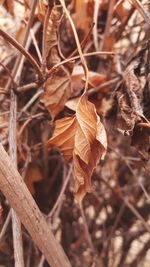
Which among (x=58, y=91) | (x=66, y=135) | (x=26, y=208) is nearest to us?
(x=26, y=208)

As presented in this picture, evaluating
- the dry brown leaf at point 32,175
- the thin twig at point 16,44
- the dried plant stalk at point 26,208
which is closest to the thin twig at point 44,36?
the thin twig at point 16,44

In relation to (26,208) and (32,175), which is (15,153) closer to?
(26,208)

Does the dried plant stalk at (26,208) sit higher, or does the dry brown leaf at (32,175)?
the dried plant stalk at (26,208)

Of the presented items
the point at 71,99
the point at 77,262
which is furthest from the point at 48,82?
the point at 77,262

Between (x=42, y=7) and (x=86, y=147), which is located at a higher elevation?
(x=42, y=7)

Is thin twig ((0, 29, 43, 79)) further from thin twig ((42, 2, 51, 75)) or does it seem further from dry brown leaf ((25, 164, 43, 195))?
dry brown leaf ((25, 164, 43, 195))

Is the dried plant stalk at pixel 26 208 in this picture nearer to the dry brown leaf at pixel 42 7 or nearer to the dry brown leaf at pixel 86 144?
the dry brown leaf at pixel 86 144

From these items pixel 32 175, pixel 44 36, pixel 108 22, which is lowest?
pixel 32 175

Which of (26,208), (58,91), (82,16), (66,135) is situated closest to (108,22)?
(82,16)

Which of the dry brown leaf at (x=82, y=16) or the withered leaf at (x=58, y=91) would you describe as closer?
the withered leaf at (x=58, y=91)

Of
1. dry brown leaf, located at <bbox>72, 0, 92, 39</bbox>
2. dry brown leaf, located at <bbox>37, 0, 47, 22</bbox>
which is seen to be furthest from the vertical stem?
dry brown leaf, located at <bbox>72, 0, 92, 39</bbox>

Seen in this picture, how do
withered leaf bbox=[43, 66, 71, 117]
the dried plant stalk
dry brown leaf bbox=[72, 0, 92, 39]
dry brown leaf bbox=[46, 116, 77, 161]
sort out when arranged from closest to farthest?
the dried plant stalk < dry brown leaf bbox=[46, 116, 77, 161] < withered leaf bbox=[43, 66, 71, 117] < dry brown leaf bbox=[72, 0, 92, 39]
